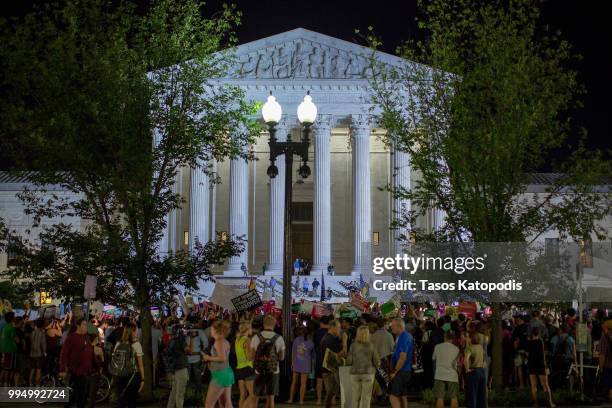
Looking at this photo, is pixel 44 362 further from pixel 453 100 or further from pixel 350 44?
pixel 350 44

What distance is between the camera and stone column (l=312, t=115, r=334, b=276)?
5059 centimetres

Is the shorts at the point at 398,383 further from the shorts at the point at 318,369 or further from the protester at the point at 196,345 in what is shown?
the protester at the point at 196,345

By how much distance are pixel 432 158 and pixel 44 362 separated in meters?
11.0

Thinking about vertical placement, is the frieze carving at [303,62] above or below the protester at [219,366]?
above

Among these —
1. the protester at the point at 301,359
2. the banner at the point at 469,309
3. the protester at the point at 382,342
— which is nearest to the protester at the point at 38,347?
the protester at the point at 301,359

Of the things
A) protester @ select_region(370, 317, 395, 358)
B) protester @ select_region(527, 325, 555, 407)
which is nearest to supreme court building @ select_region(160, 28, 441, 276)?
protester @ select_region(527, 325, 555, 407)

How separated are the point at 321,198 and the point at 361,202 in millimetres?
2423

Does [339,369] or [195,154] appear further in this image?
[195,154]

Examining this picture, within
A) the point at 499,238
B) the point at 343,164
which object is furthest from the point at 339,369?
the point at 343,164

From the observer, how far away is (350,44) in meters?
52.2

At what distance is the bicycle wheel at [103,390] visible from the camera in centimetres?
1891

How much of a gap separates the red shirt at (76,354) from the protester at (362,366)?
452 cm

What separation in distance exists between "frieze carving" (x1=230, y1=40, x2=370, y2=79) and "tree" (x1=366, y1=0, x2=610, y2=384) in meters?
30.3

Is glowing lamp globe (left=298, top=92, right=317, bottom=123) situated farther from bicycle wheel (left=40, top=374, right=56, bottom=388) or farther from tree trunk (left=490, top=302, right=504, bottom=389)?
bicycle wheel (left=40, top=374, right=56, bottom=388)
